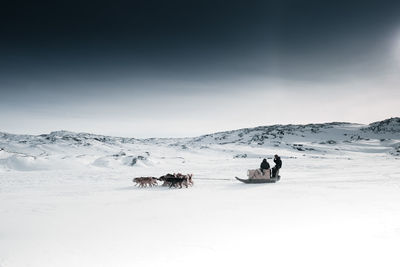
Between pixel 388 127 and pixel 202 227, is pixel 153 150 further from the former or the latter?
pixel 388 127

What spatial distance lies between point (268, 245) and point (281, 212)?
140 inches

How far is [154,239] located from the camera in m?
7.53

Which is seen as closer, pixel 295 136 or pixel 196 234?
pixel 196 234

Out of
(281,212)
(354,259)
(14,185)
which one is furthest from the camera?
(14,185)

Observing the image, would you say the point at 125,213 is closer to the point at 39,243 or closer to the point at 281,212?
the point at 39,243

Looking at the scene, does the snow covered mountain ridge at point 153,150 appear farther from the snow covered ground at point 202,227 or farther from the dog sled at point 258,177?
the dog sled at point 258,177

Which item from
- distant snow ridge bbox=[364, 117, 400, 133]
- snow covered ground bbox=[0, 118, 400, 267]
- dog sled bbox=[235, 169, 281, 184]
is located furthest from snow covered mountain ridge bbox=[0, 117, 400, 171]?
dog sled bbox=[235, 169, 281, 184]

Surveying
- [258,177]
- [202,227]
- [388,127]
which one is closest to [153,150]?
[258,177]

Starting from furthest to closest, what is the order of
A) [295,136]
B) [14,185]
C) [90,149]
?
1. [295,136]
2. [90,149]
3. [14,185]

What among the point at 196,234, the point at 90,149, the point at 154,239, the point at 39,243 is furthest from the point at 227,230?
the point at 90,149

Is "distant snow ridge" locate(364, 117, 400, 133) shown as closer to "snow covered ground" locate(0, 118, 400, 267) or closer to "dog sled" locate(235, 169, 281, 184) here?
"dog sled" locate(235, 169, 281, 184)

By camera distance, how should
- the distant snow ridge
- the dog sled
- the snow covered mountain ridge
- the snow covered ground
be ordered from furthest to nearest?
the distant snow ridge
the snow covered mountain ridge
the dog sled
the snow covered ground

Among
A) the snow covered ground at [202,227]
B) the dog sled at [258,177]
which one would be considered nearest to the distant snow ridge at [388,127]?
the dog sled at [258,177]

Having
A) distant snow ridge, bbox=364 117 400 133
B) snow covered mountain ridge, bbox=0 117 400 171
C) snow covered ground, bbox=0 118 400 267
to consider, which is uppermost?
distant snow ridge, bbox=364 117 400 133
